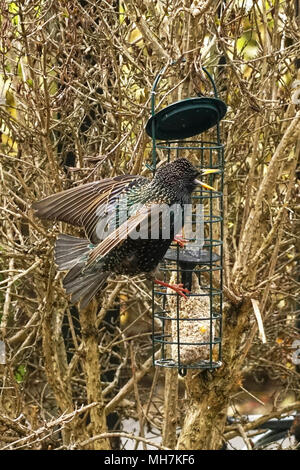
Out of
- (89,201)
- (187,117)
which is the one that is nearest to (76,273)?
(89,201)

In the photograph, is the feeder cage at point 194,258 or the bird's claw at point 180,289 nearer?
the feeder cage at point 194,258

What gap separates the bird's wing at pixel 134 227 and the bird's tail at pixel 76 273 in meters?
0.43

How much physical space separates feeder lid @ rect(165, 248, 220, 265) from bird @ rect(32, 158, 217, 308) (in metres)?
0.09

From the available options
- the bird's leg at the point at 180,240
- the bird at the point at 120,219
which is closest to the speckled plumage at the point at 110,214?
the bird at the point at 120,219

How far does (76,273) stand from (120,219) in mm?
443

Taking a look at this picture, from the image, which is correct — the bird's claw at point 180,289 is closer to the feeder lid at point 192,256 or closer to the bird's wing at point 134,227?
the feeder lid at point 192,256

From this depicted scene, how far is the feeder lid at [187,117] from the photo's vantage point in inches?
141

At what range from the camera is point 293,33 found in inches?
161

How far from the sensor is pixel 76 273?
4102mm

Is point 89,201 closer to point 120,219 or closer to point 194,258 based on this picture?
point 120,219

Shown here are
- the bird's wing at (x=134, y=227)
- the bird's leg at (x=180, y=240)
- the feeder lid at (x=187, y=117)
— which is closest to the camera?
the bird's wing at (x=134, y=227)

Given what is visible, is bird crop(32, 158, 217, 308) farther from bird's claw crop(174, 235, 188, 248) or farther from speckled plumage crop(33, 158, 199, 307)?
bird's claw crop(174, 235, 188, 248)
